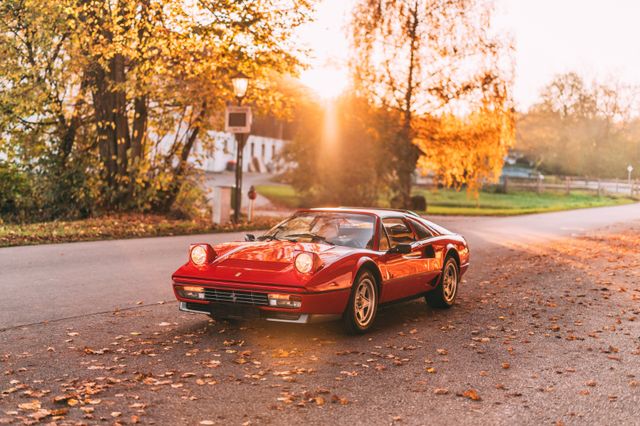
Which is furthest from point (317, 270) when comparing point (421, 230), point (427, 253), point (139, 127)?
point (139, 127)

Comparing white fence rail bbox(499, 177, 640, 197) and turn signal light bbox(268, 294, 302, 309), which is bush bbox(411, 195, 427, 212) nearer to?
white fence rail bbox(499, 177, 640, 197)

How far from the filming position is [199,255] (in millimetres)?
7980

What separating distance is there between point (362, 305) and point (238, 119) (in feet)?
45.1

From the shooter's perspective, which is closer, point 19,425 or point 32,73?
point 19,425

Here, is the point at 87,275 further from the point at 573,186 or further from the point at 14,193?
the point at 573,186

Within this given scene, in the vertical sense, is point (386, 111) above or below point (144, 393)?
above

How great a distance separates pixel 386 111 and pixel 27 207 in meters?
17.4

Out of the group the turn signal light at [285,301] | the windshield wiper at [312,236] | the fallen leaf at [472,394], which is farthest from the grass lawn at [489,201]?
the fallen leaf at [472,394]

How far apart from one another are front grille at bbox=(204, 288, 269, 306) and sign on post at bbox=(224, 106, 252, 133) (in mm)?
13619

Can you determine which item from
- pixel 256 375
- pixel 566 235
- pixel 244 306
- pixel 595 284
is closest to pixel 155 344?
pixel 244 306

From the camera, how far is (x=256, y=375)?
21.0 feet

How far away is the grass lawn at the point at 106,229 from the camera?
16250mm

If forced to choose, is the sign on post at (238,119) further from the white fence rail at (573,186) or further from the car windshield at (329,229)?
the white fence rail at (573,186)

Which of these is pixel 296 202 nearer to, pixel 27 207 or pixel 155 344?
pixel 27 207
